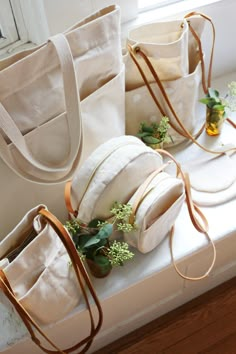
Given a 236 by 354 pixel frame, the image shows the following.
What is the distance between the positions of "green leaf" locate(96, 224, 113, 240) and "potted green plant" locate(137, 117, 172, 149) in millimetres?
256

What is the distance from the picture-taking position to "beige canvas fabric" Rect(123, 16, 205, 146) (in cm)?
88

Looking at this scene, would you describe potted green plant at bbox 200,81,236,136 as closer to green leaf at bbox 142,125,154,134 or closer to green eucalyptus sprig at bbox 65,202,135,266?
green leaf at bbox 142,125,154,134

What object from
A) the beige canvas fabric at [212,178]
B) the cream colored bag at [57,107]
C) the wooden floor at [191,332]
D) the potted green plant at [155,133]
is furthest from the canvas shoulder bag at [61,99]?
the wooden floor at [191,332]

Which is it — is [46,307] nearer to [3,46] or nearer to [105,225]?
[105,225]

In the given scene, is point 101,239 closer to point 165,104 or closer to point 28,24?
point 165,104

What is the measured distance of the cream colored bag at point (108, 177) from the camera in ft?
2.40

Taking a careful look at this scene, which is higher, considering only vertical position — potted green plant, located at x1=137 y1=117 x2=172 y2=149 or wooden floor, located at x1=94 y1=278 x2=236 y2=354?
potted green plant, located at x1=137 y1=117 x2=172 y2=149

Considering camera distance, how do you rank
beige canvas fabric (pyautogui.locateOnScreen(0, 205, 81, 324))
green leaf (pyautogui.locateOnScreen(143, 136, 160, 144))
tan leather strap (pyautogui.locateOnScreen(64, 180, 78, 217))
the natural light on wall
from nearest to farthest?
beige canvas fabric (pyautogui.locateOnScreen(0, 205, 81, 324)), tan leather strap (pyautogui.locateOnScreen(64, 180, 78, 217)), green leaf (pyautogui.locateOnScreen(143, 136, 160, 144)), the natural light on wall

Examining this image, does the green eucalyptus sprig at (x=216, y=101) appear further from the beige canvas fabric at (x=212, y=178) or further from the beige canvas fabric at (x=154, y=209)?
the beige canvas fabric at (x=154, y=209)

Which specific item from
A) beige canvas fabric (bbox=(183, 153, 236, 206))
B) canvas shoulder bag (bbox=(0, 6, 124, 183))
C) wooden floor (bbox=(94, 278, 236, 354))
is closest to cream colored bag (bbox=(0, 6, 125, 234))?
canvas shoulder bag (bbox=(0, 6, 124, 183))

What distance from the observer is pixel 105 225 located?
0.73 meters

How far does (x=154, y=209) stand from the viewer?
2.49ft

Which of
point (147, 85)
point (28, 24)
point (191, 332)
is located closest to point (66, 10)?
point (28, 24)

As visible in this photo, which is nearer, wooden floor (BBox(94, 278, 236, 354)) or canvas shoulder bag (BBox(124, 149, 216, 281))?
canvas shoulder bag (BBox(124, 149, 216, 281))
